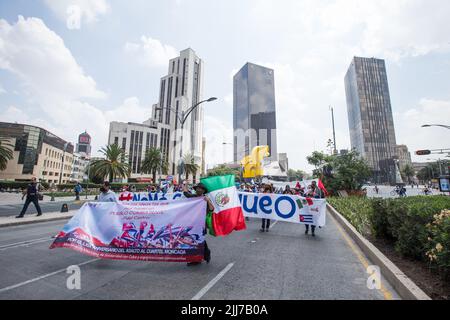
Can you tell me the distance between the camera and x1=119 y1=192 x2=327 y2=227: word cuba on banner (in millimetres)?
8344

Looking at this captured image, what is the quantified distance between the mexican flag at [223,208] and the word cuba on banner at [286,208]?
10.4 feet

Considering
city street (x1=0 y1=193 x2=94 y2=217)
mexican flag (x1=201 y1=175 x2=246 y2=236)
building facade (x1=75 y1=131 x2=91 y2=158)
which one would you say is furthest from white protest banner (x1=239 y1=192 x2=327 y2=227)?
building facade (x1=75 y1=131 x2=91 y2=158)

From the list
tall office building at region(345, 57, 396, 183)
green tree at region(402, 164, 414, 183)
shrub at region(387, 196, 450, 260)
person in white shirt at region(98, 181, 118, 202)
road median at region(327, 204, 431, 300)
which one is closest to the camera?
road median at region(327, 204, 431, 300)

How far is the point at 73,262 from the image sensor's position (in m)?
4.96

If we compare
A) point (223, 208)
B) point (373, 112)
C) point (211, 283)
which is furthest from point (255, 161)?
point (373, 112)

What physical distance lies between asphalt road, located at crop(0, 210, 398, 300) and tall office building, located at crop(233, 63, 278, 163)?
12180 cm

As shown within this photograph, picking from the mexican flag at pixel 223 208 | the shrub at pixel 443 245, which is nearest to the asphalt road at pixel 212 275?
the mexican flag at pixel 223 208

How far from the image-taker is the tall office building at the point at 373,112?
382 feet

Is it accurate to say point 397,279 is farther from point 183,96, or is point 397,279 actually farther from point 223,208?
point 183,96

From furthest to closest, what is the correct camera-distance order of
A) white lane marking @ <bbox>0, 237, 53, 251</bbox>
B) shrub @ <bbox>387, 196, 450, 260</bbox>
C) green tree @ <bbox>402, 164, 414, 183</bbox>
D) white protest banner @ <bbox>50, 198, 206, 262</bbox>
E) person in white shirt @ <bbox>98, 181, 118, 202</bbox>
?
A: 1. green tree @ <bbox>402, 164, 414, 183</bbox>
2. person in white shirt @ <bbox>98, 181, 118, 202</bbox>
3. white lane marking @ <bbox>0, 237, 53, 251</bbox>
4. white protest banner @ <bbox>50, 198, 206, 262</bbox>
5. shrub @ <bbox>387, 196, 450, 260</bbox>

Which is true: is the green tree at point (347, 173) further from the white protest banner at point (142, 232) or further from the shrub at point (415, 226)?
the white protest banner at point (142, 232)

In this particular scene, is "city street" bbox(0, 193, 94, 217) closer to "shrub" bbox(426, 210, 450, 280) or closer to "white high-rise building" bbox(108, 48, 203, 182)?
"shrub" bbox(426, 210, 450, 280)
